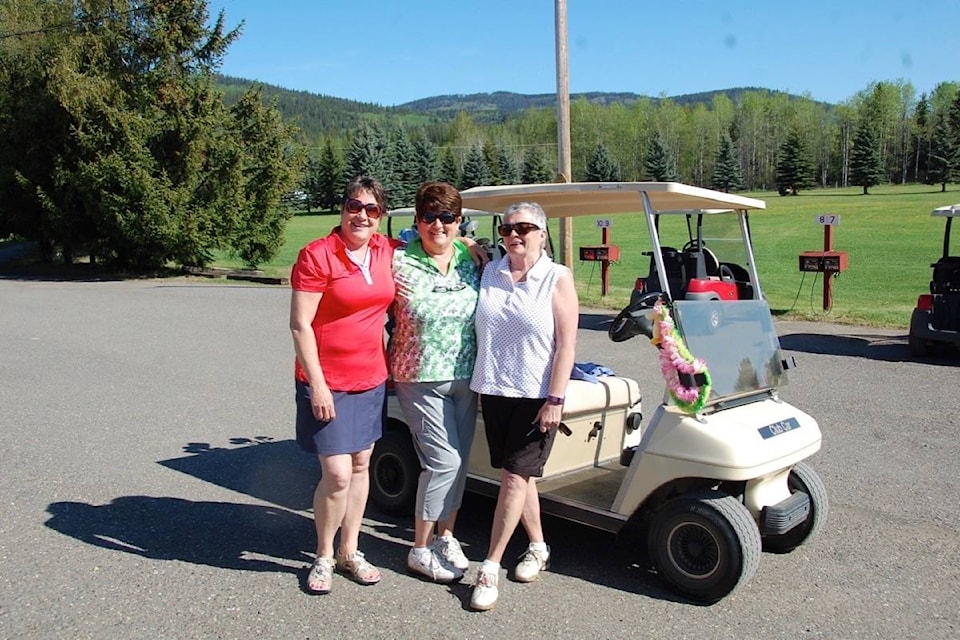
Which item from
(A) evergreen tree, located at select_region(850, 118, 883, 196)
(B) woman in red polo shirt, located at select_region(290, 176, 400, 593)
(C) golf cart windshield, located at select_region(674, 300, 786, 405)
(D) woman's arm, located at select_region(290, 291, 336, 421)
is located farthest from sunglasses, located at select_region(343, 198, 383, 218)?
(A) evergreen tree, located at select_region(850, 118, 883, 196)

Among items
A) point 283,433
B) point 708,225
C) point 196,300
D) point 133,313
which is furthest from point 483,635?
point 196,300

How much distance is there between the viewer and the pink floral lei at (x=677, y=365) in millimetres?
3629

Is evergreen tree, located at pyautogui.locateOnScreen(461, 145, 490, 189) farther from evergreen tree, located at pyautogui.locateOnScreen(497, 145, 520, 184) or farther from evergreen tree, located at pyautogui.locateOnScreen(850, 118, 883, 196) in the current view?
evergreen tree, located at pyautogui.locateOnScreen(850, 118, 883, 196)

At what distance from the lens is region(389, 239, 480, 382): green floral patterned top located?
376 cm

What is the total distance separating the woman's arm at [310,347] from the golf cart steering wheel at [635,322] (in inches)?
51.1

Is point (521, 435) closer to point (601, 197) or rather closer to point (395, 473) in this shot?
point (395, 473)

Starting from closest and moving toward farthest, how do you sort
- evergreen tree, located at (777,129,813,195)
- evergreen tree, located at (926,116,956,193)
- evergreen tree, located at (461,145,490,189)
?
1. evergreen tree, located at (926,116,956,193)
2. evergreen tree, located at (777,129,813,195)
3. evergreen tree, located at (461,145,490,189)

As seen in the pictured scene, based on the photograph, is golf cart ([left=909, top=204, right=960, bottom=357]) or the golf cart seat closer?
golf cart ([left=909, top=204, right=960, bottom=357])

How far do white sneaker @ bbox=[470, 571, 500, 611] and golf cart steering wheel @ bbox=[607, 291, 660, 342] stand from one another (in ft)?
3.86

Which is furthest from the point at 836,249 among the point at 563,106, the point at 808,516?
the point at 808,516

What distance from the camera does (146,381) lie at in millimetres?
8438

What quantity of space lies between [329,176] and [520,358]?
83.0 m

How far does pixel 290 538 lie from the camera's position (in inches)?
173

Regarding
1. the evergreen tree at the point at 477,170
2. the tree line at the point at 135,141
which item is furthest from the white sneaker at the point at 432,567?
the evergreen tree at the point at 477,170
